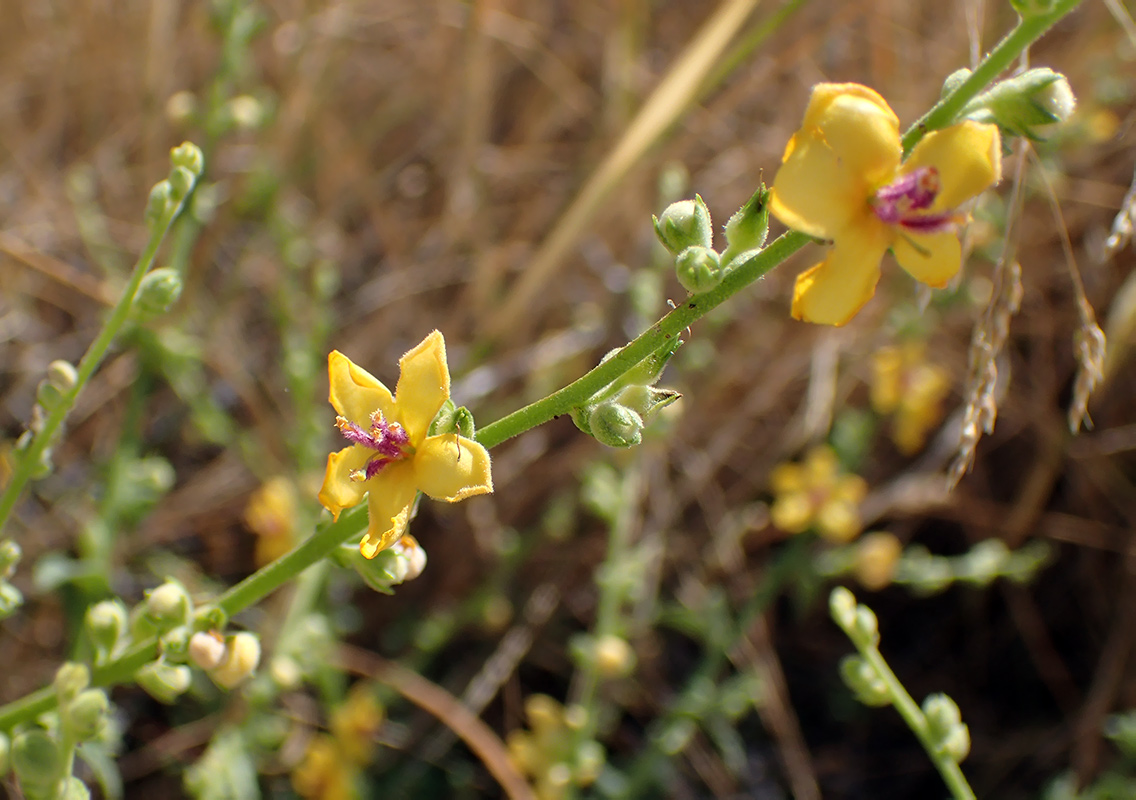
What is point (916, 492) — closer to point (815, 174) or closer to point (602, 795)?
point (602, 795)

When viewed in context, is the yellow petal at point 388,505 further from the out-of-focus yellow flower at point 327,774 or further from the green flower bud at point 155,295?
the out-of-focus yellow flower at point 327,774

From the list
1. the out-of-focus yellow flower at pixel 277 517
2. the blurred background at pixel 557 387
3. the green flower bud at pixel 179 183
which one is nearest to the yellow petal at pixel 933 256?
the green flower bud at pixel 179 183

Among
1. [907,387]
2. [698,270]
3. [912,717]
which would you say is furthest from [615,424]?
[907,387]

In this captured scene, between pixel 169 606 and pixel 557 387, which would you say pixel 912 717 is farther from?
pixel 557 387

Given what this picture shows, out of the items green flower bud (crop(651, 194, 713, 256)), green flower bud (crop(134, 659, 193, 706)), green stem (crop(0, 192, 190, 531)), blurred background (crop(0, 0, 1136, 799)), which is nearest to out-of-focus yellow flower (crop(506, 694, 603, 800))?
blurred background (crop(0, 0, 1136, 799))

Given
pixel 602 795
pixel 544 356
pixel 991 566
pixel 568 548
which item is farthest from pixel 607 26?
pixel 602 795
